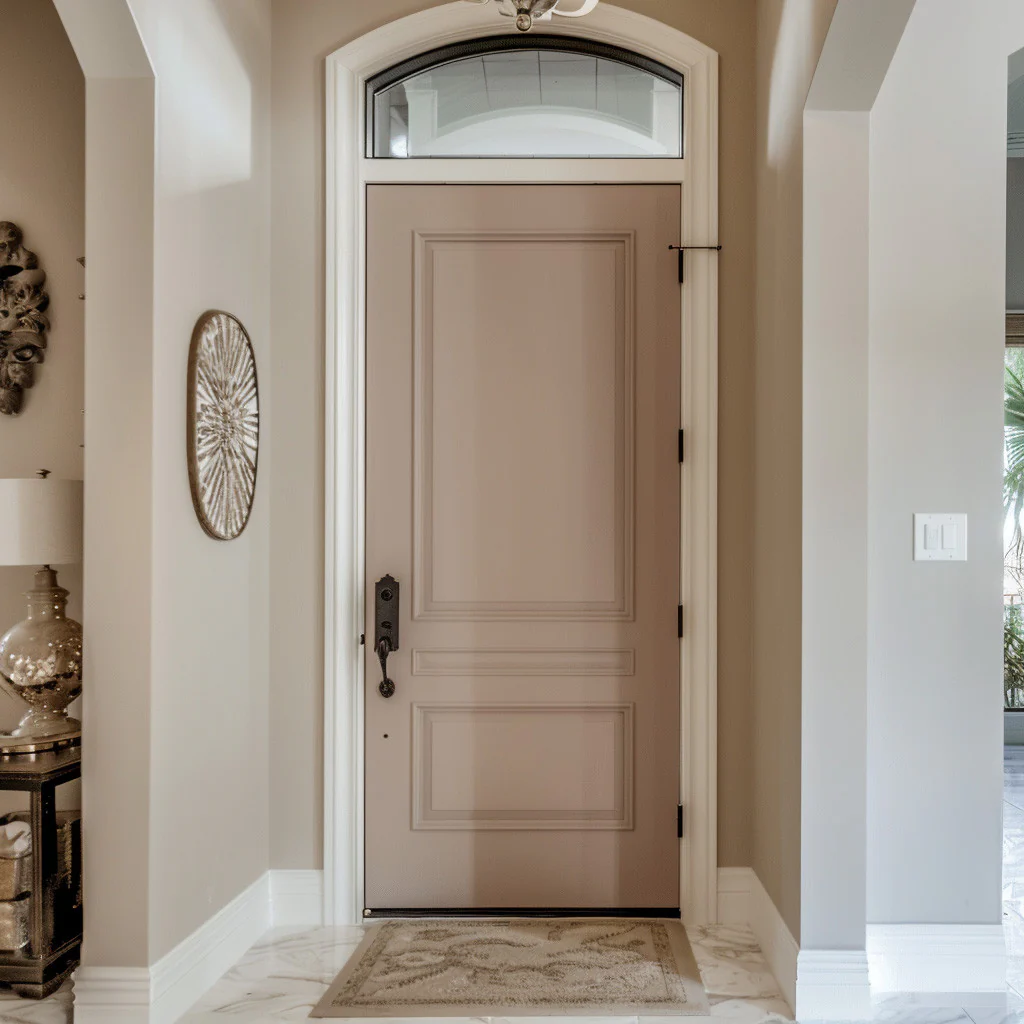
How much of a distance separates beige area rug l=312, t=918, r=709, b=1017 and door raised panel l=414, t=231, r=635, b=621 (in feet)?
3.00

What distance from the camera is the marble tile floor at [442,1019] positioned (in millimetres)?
2375

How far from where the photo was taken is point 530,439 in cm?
307

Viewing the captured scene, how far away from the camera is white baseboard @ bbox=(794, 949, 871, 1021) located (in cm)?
238

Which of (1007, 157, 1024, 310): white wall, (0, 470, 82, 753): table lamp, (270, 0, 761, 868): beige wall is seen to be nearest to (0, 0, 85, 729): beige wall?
(0, 470, 82, 753): table lamp

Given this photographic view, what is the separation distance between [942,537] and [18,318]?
260 cm

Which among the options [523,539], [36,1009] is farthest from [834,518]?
[36,1009]

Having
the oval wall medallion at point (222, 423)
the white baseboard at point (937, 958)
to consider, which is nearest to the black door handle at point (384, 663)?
the oval wall medallion at point (222, 423)

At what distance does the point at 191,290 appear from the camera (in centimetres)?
251

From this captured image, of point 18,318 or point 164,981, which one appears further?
point 18,318

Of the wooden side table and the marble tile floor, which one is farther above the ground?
the wooden side table

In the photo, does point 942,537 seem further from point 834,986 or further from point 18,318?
Result: point 18,318

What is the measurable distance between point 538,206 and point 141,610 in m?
1.69

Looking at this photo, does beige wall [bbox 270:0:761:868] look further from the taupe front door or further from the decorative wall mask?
the decorative wall mask

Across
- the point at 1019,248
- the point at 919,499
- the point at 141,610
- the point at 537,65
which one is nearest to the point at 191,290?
the point at 141,610
